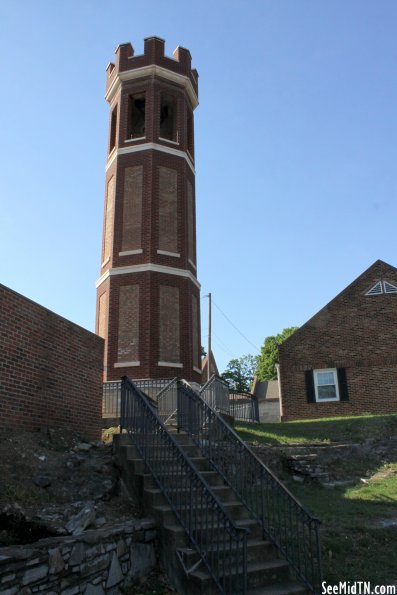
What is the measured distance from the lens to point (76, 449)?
29.1 ft

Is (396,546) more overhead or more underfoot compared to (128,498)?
more underfoot

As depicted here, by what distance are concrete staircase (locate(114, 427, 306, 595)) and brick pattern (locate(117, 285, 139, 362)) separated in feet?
33.8

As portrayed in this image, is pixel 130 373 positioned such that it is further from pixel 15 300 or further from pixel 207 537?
pixel 207 537

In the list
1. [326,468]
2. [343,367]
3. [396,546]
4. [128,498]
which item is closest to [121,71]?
[343,367]

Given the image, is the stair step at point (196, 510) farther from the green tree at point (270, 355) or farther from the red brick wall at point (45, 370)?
the green tree at point (270, 355)

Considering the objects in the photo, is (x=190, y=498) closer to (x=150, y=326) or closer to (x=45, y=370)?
(x=45, y=370)

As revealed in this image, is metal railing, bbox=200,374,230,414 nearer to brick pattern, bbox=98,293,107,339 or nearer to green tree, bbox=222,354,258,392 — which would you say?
brick pattern, bbox=98,293,107,339

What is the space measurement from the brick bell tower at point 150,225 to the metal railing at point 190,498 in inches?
365

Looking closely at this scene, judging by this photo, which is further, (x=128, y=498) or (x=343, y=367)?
(x=343, y=367)

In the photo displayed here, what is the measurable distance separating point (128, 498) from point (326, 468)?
24.0 ft

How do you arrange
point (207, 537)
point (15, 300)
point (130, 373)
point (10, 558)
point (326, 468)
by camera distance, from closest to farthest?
point (10, 558)
point (207, 537)
point (15, 300)
point (326, 468)
point (130, 373)

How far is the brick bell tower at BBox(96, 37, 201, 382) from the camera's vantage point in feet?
60.1

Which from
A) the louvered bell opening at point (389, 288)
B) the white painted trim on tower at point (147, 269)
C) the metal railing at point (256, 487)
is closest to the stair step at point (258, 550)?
the metal railing at point (256, 487)

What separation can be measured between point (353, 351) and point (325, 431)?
6.01 metres
